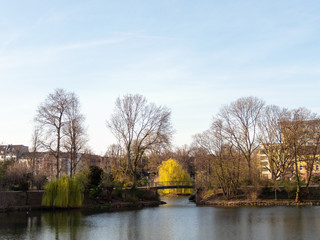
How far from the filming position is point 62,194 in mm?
36500

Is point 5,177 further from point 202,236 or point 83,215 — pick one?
point 202,236

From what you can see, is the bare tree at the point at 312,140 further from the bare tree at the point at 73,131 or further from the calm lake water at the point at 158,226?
the bare tree at the point at 73,131

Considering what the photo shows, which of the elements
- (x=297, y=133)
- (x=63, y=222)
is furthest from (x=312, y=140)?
(x=63, y=222)

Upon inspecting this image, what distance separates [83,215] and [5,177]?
10295 millimetres

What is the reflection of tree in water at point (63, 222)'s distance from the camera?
77.4 feet

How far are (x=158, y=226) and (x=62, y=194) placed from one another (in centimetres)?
1401

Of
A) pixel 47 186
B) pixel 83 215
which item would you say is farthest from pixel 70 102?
pixel 83 215

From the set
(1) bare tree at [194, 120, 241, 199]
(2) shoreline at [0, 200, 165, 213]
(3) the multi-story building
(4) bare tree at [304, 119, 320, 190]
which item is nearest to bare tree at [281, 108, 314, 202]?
(4) bare tree at [304, 119, 320, 190]

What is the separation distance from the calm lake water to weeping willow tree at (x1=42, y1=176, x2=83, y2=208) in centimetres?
247

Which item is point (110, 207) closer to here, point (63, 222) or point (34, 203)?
point (34, 203)

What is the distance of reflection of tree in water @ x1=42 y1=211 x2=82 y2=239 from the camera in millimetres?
23594

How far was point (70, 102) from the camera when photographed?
43.9 m

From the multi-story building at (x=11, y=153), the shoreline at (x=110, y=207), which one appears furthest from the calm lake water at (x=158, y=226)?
the multi-story building at (x=11, y=153)

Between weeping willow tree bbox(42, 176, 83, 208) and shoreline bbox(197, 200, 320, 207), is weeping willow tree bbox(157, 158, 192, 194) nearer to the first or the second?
shoreline bbox(197, 200, 320, 207)
